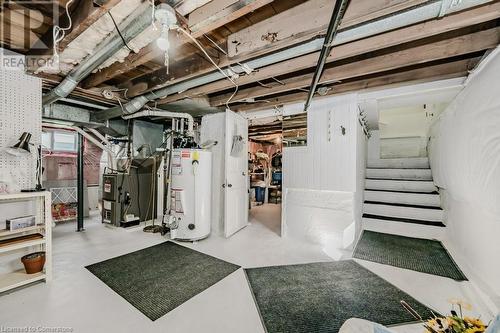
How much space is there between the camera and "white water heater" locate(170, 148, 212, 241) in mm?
3477

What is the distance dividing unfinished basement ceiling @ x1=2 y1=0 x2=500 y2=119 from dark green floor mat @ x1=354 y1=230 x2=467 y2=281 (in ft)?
7.88

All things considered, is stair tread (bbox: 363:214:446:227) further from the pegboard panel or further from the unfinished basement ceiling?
the pegboard panel

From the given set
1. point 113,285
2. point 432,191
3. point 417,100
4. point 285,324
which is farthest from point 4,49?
point 432,191

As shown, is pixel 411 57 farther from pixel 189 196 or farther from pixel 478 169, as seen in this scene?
pixel 189 196

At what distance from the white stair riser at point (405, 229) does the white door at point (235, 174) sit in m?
2.57

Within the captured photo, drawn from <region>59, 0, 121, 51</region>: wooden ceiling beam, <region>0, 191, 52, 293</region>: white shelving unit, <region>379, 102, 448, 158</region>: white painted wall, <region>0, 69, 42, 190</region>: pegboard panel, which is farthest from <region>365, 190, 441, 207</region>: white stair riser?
<region>0, 69, 42, 190</region>: pegboard panel

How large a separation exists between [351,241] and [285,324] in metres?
1.97

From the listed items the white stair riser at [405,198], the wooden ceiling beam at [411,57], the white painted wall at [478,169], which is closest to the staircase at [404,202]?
the white stair riser at [405,198]

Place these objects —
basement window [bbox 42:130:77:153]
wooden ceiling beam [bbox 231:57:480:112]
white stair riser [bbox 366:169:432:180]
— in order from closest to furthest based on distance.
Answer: wooden ceiling beam [bbox 231:57:480:112] → white stair riser [bbox 366:169:432:180] → basement window [bbox 42:130:77:153]

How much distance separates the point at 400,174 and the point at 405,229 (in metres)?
1.64

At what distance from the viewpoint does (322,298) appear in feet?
6.62

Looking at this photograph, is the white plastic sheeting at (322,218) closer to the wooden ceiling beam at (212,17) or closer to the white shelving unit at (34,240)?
the wooden ceiling beam at (212,17)

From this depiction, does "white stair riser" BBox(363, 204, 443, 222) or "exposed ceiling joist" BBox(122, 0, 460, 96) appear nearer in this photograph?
"exposed ceiling joist" BBox(122, 0, 460, 96)

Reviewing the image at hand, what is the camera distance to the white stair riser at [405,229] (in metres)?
3.66
